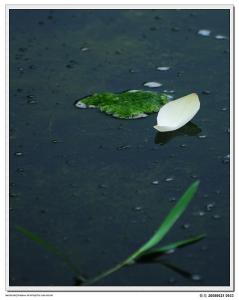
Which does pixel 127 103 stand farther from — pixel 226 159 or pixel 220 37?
pixel 220 37

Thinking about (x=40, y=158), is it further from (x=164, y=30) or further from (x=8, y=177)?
(x=164, y=30)

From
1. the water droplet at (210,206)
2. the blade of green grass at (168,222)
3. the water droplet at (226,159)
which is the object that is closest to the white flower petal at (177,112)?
the water droplet at (226,159)

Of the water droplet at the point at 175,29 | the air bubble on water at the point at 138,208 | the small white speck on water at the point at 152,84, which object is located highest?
the water droplet at the point at 175,29

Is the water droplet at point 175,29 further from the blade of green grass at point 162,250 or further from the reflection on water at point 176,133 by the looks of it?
the blade of green grass at point 162,250

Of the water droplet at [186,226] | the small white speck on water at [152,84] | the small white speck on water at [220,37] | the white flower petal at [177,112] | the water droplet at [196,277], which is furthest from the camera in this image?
the small white speck on water at [220,37]

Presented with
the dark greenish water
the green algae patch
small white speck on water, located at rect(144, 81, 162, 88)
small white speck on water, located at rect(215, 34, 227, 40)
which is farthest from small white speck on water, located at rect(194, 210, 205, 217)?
small white speck on water, located at rect(215, 34, 227, 40)

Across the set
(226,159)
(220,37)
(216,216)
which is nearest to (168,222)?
(216,216)

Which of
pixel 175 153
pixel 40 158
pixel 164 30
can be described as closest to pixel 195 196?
pixel 175 153
